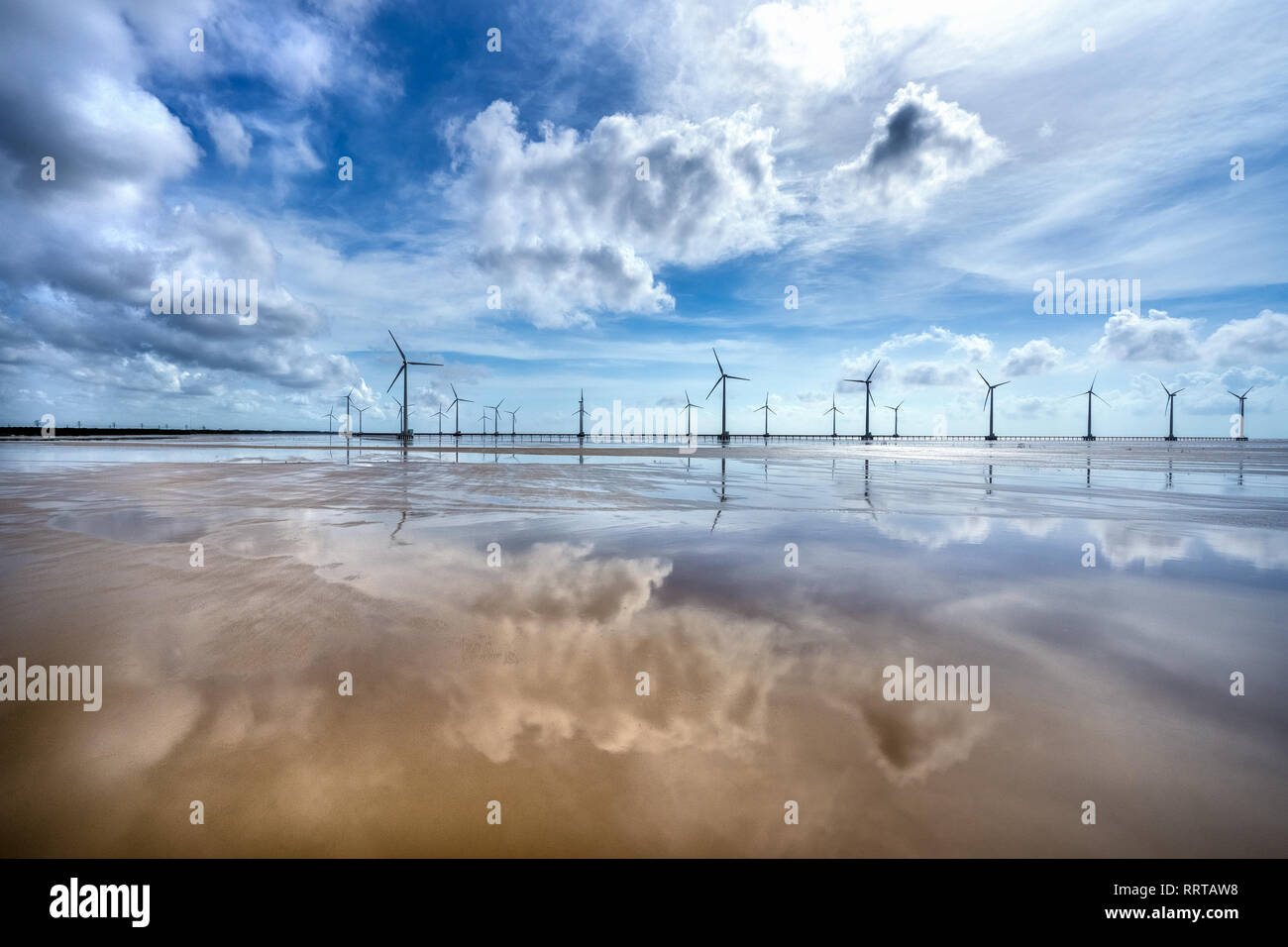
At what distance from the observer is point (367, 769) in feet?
11.9

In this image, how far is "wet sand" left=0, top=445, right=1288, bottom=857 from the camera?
3.13 meters

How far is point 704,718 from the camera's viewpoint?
4.22 meters

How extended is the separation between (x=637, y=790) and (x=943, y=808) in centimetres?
185

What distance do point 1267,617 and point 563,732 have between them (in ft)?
28.4

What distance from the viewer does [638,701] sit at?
4512 mm

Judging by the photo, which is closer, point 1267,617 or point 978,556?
point 1267,617

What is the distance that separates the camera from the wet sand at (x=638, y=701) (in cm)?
313
